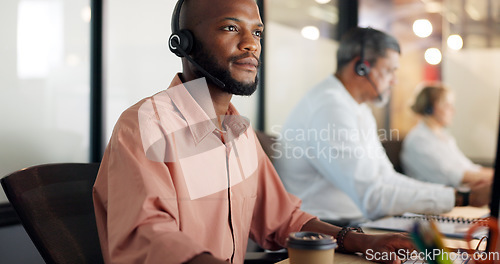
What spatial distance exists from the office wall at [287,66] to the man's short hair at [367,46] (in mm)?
841

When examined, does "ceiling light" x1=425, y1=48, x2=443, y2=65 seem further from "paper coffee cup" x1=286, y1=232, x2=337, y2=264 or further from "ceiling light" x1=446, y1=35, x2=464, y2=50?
"paper coffee cup" x1=286, y1=232, x2=337, y2=264

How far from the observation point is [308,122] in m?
2.19

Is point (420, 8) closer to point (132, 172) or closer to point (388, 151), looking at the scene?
point (388, 151)

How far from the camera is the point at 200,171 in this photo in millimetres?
1183

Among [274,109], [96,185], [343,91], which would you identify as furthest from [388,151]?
[96,185]

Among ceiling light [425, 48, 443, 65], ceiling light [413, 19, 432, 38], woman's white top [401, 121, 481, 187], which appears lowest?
woman's white top [401, 121, 481, 187]

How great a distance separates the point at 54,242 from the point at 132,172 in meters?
0.27

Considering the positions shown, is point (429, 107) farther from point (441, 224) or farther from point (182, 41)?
point (182, 41)

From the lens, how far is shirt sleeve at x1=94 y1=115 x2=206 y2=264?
896 millimetres

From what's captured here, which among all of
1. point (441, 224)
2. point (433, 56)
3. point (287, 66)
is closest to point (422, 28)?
point (433, 56)

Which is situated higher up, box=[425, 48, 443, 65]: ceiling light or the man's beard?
box=[425, 48, 443, 65]: ceiling light

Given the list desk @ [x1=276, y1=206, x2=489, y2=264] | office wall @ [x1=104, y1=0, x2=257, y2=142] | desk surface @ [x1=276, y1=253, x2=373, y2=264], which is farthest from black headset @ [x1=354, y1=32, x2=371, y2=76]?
desk surface @ [x1=276, y1=253, x2=373, y2=264]

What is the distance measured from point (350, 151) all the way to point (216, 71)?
3.07 ft

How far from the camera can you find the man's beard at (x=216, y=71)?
1286mm
